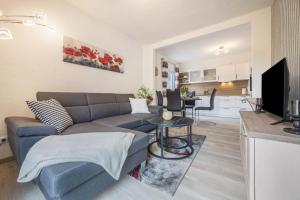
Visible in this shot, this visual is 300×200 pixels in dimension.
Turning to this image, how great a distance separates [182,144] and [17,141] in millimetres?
2100

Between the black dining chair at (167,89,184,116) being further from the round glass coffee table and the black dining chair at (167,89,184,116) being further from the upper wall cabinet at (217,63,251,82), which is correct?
the upper wall cabinet at (217,63,251,82)

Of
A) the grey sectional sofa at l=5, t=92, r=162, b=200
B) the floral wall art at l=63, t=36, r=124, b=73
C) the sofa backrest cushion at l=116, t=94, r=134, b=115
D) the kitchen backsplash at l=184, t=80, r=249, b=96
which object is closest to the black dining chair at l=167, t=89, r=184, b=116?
the sofa backrest cushion at l=116, t=94, r=134, b=115

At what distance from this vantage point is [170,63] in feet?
19.2

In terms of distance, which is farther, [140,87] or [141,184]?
[140,87]

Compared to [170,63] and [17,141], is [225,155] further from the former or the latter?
[170,63]

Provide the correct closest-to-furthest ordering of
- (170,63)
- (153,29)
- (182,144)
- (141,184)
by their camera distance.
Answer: (141,184) < (182,144) < (153,29) < (170,63)

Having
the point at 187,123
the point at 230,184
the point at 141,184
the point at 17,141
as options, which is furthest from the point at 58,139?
the point at 230,184

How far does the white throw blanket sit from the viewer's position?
0.95 metres

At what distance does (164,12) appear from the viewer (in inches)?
106

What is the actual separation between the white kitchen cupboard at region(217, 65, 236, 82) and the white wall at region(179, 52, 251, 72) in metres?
0.32

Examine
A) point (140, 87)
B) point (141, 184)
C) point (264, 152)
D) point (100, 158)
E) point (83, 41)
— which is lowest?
point (141, 184)

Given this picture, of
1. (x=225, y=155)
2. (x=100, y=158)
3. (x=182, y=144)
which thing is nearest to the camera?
(x=100, y=158)

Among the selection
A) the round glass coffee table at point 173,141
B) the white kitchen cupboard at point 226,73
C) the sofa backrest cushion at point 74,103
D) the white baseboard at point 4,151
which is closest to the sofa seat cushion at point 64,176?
the round glass coffee table at point 173,141

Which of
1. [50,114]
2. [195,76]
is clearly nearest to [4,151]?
[50,114]
